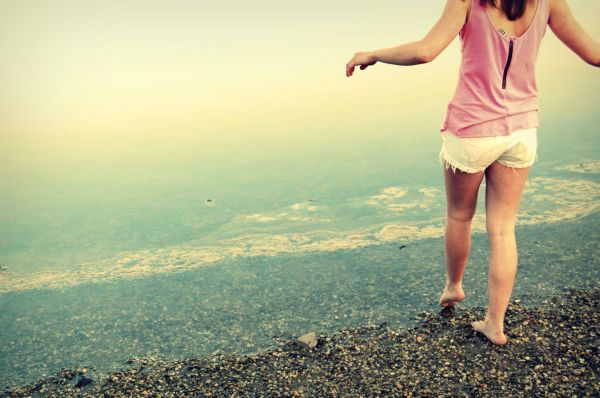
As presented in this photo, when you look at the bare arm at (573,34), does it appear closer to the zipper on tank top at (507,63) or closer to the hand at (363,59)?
the zipper on tank top at (507,63)

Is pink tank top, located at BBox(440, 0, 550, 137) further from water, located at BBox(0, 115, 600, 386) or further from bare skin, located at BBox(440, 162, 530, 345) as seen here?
water, located at BBox(0, 115, 600, 386)

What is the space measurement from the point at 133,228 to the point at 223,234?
113cm

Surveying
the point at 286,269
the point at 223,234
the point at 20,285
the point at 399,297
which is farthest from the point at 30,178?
the point at 399,297

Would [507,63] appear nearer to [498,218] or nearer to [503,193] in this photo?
[503,193]

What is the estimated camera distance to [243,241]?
17.3ft

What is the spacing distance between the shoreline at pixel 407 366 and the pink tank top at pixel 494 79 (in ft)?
3.67

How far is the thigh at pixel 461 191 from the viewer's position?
2906mm

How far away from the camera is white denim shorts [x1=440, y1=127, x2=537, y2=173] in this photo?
276 centimetres

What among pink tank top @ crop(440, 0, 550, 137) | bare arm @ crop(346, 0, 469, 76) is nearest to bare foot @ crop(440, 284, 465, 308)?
pink tank top @ crop(440, 0, 550, 137)

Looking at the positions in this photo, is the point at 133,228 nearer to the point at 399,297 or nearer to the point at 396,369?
the point at 399,297

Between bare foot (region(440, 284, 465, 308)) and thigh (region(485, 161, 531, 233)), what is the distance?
48 cm

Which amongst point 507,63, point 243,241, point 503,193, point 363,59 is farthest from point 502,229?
point 243,241

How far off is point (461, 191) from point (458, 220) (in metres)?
0.18

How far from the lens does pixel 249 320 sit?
365 cm
